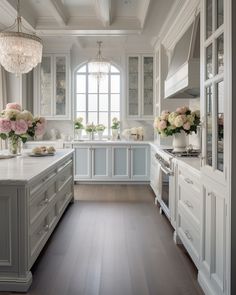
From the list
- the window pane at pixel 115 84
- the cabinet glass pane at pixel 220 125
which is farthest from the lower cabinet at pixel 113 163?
the cabinet glass pane at pixel 220 125

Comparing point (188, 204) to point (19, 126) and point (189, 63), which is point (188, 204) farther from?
point (19, 126)

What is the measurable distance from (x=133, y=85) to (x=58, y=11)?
2.80 m

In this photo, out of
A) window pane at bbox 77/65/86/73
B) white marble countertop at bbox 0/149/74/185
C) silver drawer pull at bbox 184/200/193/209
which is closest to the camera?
white marble countertop at bbox 0/149/74/185

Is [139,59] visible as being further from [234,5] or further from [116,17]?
[234,5]

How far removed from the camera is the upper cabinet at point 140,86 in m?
7.23

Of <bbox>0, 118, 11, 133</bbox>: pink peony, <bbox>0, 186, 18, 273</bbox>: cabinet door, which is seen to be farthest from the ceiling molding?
<bbox>0, 186, 18, 273</bbox>: cabinet door

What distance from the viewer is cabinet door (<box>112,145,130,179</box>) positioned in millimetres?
6855

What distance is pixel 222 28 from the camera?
6.50ft

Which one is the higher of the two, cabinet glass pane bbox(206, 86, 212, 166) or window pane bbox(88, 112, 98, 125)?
window pane bbox(88, 112, 98, 125)

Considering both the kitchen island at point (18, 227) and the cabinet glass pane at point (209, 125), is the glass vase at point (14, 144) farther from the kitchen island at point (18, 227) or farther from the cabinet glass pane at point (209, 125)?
the cabinet glass pane at point (209, 125)

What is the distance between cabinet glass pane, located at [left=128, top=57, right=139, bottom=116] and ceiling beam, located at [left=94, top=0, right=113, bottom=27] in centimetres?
187

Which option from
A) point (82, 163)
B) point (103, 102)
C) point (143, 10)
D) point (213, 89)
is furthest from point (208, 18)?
point (103, 102)

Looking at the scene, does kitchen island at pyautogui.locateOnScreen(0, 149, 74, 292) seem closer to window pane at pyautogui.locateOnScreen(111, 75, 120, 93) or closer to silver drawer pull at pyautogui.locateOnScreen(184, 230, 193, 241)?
silver drawer pull at pyautogui.locateOnScreen(184, 230, 193, 241)

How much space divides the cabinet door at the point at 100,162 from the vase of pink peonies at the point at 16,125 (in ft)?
9.35
